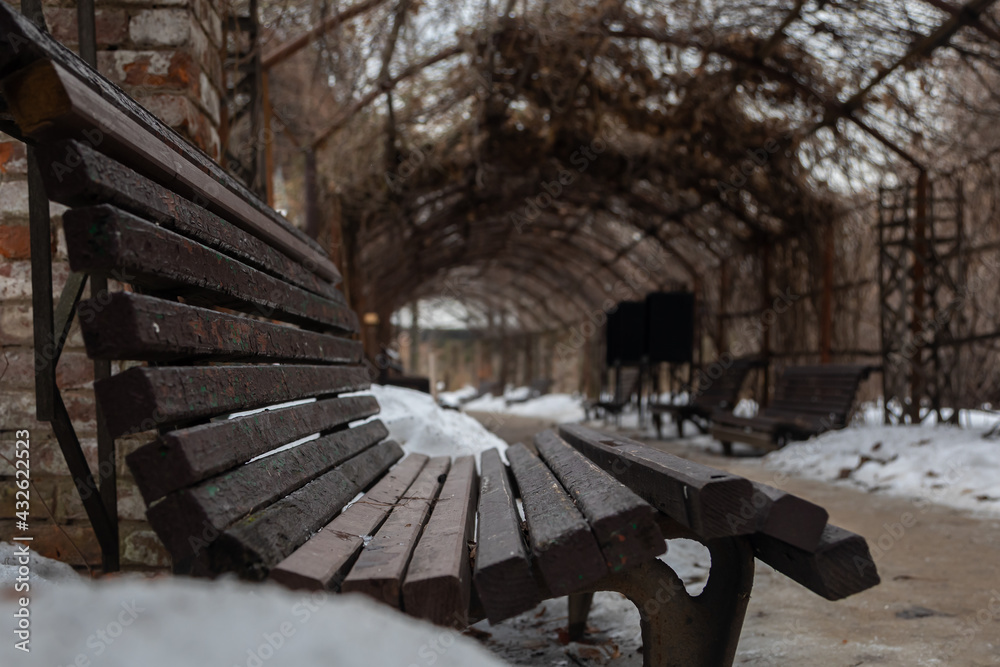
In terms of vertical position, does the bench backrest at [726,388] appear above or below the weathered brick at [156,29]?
below

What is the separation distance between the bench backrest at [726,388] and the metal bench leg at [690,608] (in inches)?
329

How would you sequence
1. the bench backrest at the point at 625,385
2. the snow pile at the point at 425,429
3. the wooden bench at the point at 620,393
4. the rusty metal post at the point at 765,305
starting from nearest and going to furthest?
the snow pile at the point at 425,429
the rusty metal post at the point at 765,305
the wooden bench at the point at 620,393
the bench backrest at the point at 625,385

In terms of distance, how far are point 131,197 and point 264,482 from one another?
63cm

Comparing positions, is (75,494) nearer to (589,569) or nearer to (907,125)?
(589,569)

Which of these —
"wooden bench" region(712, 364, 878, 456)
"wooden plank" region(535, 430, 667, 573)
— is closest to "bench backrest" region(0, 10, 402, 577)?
"wooden plank" region(535, 430, 667, 573)

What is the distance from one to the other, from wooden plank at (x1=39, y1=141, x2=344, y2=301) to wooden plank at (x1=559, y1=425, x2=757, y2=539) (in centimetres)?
119

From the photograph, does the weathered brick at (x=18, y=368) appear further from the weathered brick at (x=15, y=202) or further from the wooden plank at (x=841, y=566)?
the wooden plank at (x=841, y=566)

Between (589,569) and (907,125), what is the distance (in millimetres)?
8074

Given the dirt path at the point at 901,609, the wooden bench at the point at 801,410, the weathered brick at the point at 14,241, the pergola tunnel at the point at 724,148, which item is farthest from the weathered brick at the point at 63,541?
the wooden bench at the point at 801,410

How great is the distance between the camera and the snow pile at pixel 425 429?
159 inches

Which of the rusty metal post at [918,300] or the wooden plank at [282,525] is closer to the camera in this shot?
the wooden plank at [282,525]

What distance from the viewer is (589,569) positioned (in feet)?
4.06

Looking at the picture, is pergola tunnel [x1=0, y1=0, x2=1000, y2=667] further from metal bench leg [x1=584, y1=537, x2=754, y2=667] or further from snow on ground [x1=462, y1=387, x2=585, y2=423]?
snow on ground [x1=462, y1=387, x2=585, y2=423]

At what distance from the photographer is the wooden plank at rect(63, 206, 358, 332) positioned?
43.9 inches
